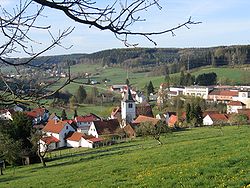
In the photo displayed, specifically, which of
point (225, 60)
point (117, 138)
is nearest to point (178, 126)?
point (117, 138)

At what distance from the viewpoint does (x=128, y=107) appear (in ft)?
232

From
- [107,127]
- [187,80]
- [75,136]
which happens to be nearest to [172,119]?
[107,127]

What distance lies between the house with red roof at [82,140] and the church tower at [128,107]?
1279 cm

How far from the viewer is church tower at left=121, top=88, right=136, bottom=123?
69.7 meters

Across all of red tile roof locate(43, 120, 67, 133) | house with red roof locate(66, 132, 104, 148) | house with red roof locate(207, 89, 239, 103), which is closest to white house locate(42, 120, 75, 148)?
red tile roof locate(43, 120, 67, 133)

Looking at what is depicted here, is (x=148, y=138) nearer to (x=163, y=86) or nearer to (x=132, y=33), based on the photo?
(x=132, y=33)

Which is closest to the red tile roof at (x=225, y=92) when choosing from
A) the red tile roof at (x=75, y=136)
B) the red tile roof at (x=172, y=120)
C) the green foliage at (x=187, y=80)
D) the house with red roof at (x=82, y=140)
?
the green foliage at (x=187, y=80)

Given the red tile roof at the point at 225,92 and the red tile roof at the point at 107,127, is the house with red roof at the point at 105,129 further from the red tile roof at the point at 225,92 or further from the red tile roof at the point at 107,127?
the red tile roof at the point at 225,92

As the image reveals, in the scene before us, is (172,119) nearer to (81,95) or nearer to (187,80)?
(81,95)

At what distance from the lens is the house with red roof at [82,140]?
171 feet

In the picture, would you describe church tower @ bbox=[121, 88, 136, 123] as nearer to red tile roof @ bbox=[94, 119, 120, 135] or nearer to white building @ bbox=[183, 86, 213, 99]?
red tile roof @ bbox=[94, 119, 120, 135]

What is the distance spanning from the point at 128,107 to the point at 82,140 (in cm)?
1734

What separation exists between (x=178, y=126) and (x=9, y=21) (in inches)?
2422

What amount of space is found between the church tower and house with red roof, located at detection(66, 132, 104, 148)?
12786 mm
